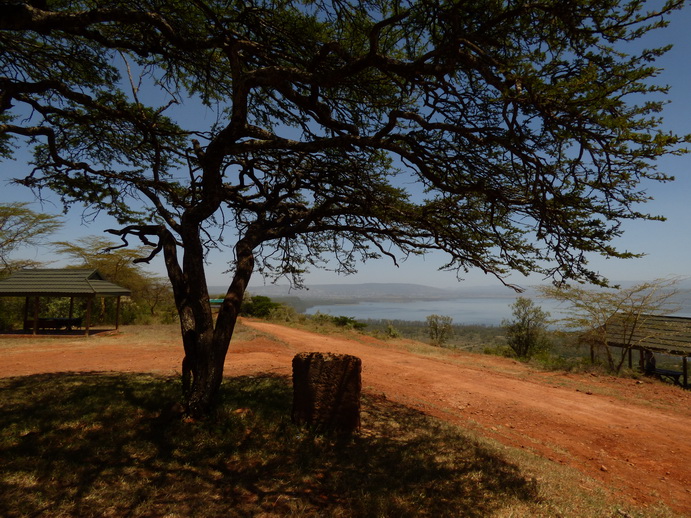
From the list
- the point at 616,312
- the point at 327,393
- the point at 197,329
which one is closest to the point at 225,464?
the point at 327,393

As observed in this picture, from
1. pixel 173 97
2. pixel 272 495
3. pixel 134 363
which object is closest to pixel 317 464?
pixel 272 495

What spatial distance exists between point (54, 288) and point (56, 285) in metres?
0.37

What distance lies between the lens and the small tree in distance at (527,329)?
79.2ft

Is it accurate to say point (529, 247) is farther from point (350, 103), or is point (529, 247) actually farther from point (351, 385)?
point (350, 103)

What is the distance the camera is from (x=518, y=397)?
36.1 feet

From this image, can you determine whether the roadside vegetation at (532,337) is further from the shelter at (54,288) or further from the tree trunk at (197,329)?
the tree trunk at (197,329)

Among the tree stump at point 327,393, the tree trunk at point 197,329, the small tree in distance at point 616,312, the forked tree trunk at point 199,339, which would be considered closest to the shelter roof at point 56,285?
the tree trunk at point 197,329

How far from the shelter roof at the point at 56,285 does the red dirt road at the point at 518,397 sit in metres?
2.67

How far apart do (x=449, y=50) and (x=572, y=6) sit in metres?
1.32

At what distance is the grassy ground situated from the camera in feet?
13.4

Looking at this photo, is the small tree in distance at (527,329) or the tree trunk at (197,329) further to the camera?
the small tree in distance at (527,329)

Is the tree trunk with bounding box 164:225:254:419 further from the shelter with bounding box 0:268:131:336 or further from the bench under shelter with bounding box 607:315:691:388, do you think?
the bench under shelter with bounding box 607:315:691:388

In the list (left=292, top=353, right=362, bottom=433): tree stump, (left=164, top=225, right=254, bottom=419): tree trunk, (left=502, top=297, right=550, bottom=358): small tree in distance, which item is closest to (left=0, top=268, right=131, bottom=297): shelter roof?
(left=164, top=225, right=254, bottom=419): tree trunk

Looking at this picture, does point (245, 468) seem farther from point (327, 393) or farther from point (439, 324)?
point (439, 324)
